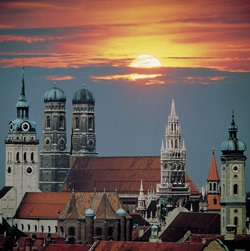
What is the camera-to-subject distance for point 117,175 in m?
164

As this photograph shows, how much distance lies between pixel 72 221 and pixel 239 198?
43.7ft

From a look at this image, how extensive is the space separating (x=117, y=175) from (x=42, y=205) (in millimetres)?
24005

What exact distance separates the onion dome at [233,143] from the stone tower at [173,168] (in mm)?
37072

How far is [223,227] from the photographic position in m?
112

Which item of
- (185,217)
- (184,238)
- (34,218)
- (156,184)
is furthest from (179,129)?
(184,238)

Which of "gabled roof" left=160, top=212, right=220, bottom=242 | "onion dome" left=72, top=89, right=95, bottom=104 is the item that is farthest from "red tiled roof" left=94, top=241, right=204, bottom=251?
"onion dome" left=72, top=89, right=95, bottom=104

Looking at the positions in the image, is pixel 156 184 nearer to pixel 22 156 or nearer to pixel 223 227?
pixel 22 156

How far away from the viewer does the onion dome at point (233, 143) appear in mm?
115188

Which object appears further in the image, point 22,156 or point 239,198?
point 22,156

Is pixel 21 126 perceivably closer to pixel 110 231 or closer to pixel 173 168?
pixel 173 168

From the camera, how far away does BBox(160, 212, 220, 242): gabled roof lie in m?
117

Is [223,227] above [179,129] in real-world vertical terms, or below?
below

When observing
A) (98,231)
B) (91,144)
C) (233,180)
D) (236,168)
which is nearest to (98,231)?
(98,231)

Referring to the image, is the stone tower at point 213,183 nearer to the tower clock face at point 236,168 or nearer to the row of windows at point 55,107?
the tower clock face at point 236,168
